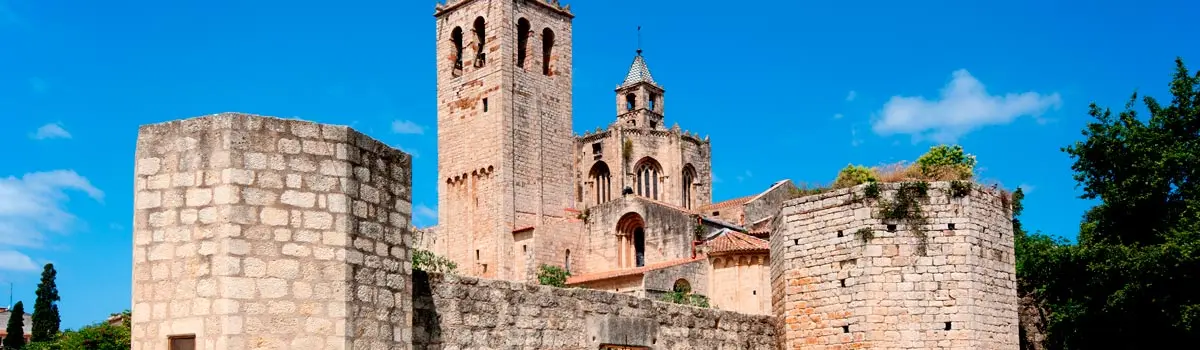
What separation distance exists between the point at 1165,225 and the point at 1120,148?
1.89 metres

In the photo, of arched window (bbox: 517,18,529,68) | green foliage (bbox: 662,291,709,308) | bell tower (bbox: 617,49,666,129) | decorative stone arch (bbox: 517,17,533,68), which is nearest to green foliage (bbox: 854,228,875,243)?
green foliage (bbox: 662,291,709,308)

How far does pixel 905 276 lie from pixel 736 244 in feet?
75.9

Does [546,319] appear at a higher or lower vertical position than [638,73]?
lower

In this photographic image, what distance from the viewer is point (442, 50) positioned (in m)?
58.8

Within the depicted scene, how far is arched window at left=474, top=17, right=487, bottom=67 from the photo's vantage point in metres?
57.0

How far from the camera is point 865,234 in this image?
14.7 meters

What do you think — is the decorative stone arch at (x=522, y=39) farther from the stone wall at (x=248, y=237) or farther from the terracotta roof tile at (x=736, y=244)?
the stone wall at (x=248, y=237)

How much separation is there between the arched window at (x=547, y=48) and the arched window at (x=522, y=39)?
891 millimetres

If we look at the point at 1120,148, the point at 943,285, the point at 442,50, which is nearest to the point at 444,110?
the point at 442,50

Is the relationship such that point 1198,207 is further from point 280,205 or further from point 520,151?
point 520,151

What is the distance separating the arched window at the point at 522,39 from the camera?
186 ft

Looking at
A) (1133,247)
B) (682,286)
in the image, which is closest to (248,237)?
(1133,247)

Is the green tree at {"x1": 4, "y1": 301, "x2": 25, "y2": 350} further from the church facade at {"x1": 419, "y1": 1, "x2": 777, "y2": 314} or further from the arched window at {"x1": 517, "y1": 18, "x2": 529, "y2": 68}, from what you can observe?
the arched window at {"x1": 517, "y1": 18, "x2": 529, "y2": 68}

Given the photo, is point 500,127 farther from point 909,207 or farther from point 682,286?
point 909,207
